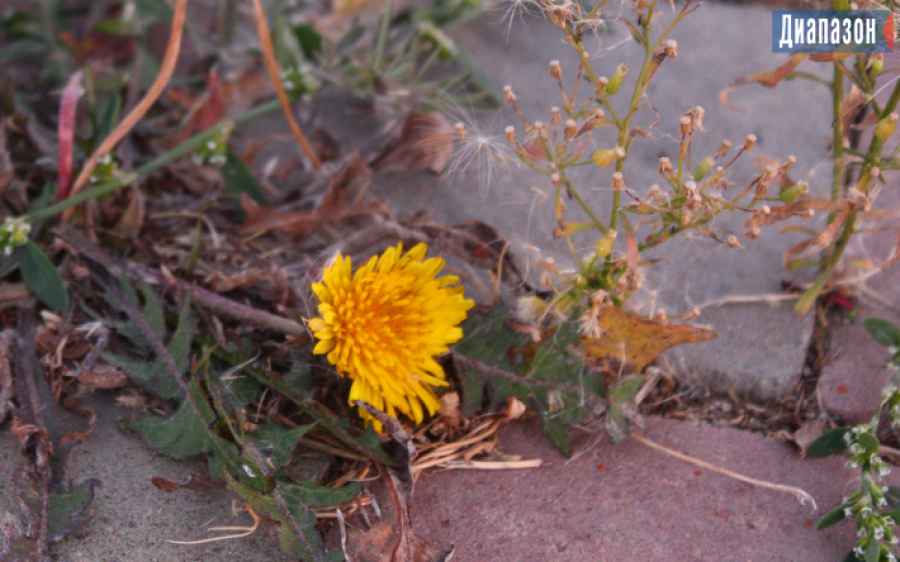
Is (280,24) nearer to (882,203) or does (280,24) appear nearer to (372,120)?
(372,120)

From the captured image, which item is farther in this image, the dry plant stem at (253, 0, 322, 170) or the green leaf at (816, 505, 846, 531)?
the dry plant stem at (253, 0, 322, 170)

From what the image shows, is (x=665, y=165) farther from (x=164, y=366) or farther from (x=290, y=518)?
(x=164, y=366)

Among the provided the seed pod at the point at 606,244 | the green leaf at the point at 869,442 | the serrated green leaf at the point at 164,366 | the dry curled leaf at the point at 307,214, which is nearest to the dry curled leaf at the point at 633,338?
the seed pod at the point at 606,244

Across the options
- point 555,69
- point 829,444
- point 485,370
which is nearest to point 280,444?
point 485,370

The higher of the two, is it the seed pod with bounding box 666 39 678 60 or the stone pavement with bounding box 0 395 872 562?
the seed pod with bounding box 666 39 678 60

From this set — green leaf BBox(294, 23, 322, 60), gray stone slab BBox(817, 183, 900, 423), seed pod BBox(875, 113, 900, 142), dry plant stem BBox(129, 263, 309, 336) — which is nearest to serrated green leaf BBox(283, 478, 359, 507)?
dry plant stem BBox(129, 263, 309, 336)

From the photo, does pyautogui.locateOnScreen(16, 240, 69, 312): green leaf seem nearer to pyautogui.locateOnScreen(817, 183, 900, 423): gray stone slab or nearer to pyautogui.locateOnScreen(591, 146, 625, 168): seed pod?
pyautogui.locateOnScreen(591, 146, 625, 168): seed pod

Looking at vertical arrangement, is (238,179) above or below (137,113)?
below

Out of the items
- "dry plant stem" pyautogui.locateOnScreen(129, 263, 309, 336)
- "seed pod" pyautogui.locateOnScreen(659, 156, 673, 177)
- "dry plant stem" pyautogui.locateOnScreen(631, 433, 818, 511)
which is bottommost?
"dry plant stem" pyautogui.locateOnScreen(631, 433, 818, 511)
